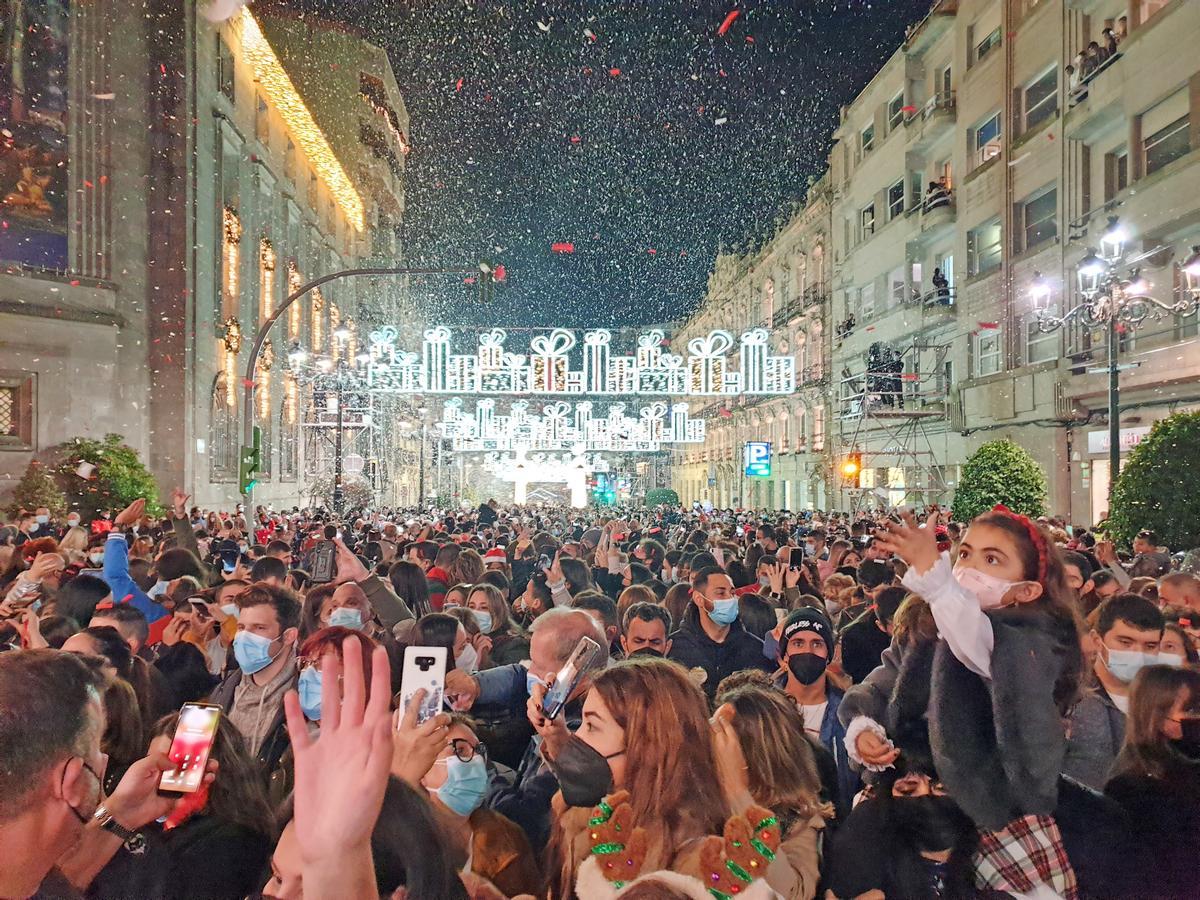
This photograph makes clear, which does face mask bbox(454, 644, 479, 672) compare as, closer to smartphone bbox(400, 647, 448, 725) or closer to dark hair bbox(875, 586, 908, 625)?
smartphone bbox(400, 647, 448, 725)

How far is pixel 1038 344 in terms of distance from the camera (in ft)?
89.7

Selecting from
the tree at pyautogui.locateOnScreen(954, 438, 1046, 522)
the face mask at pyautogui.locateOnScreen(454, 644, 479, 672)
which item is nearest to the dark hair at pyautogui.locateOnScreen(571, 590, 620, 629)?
the face mask at pyautogui.locateOnScreen(454, 644, 479, 672)

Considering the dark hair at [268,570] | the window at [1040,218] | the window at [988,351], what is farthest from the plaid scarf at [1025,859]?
the window at [988,351]

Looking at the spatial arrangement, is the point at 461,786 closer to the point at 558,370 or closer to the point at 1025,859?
the point at 1025,859

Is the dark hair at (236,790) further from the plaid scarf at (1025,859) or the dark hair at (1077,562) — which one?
the dark hair at (1077,562)

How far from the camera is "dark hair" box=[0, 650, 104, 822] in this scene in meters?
2.41

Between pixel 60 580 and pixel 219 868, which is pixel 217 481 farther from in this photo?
pixel 219 868

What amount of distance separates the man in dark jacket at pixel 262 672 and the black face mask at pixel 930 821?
2987mm

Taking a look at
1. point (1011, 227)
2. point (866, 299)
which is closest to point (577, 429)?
point (866, 299)

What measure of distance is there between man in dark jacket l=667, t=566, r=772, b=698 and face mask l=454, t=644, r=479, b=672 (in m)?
1.57

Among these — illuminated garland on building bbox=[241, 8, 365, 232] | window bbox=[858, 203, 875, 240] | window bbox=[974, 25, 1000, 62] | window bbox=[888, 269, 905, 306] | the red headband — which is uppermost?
illuminated garland on building bbox=[241, 8, 365, 232]

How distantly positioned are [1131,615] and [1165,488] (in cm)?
1161

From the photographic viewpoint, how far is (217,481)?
31734 mm

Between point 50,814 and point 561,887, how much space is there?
1.55 metres
